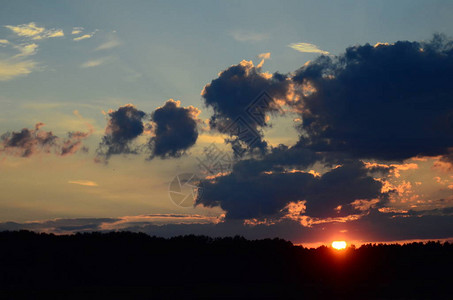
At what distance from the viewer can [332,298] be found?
182 metres

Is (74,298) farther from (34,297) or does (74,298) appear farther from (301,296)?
(301,296)

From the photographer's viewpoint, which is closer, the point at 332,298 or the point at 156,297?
the point at 332,298

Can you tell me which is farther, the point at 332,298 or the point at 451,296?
the point at 451,296

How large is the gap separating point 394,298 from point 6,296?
133m

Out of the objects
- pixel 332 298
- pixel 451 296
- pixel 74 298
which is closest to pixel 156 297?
pixel 74 298

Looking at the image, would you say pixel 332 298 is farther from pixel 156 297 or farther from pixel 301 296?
pixel 156 297

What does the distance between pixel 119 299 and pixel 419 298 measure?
10536 cm

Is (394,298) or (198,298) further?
(198,298)

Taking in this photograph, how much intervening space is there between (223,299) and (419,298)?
2728 inches

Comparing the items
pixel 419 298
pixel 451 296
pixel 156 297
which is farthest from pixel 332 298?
pixel 156 297

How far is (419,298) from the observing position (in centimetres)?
19312

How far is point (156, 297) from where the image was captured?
197000 mm

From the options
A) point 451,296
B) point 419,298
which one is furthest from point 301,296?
point 451,296

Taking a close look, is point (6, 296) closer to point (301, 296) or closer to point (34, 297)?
point (34, 297)
